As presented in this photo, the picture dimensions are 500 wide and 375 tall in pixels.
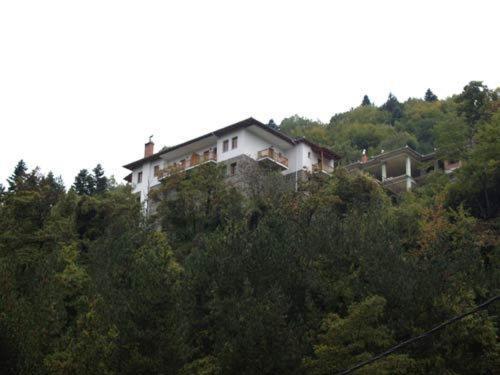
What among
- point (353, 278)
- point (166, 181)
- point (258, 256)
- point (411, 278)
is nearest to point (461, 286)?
point (411, 278)

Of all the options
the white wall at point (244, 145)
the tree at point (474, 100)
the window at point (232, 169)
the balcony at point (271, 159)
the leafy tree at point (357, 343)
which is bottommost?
the leafy tree at point (357, 343)

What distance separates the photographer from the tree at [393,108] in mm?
103500

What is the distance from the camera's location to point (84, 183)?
70.1 meters

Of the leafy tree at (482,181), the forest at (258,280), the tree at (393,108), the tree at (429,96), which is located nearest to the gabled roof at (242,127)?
the forest at (258,280)

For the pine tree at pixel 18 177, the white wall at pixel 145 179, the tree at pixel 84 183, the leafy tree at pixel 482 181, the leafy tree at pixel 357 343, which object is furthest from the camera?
the tree at pixel 84 183

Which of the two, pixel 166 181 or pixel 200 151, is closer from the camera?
pixel 166 181

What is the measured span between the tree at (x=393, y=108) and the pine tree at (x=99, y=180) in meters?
43.9

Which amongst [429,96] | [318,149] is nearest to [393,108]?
[429,96]

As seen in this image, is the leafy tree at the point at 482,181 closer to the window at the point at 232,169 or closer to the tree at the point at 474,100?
the tree at the point at 474,100

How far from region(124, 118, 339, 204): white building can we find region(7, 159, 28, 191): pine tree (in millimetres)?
9543

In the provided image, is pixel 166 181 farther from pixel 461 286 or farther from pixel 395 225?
pixel 461 286

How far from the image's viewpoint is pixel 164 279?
2942 centimetres

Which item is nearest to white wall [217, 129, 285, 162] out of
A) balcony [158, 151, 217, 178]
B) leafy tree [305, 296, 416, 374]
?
balcony [158, 151, 217, 178]

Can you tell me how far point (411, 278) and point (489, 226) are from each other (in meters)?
12.9
